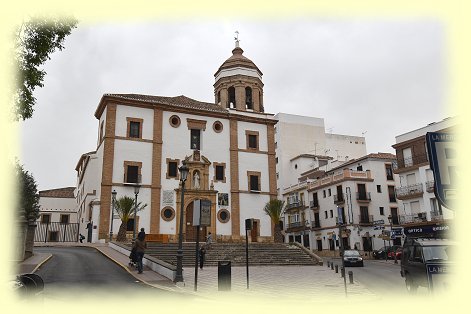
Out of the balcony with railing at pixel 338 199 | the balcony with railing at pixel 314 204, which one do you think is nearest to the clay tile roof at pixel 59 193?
the balcony with railing at pixel 314 204

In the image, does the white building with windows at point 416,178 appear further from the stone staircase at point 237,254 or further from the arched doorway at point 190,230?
the arched doorway at point 190,230

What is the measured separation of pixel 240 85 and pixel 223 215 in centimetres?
1337

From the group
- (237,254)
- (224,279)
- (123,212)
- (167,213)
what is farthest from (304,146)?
(224,279)

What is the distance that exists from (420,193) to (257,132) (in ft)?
52.1

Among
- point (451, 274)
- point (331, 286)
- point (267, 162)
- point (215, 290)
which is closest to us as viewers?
point (451, 274)

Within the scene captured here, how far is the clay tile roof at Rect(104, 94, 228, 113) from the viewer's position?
35.8 m

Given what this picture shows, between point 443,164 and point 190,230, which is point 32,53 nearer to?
point 443,164

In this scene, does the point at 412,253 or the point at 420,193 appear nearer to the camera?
the point at 412,253

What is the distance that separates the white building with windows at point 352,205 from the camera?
43.1 meters

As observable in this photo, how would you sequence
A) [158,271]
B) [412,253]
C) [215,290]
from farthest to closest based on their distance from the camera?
[158,271] < [215,290] < [412,253]

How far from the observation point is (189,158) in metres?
35.6

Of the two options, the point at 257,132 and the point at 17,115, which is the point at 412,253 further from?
the point at 257,132

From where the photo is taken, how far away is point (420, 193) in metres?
36.2

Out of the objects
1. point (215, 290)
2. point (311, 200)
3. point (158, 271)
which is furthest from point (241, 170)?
point (215, 290)
